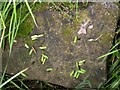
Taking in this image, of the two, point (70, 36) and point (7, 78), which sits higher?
point (70, 36)

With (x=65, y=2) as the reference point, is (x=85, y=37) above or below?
below

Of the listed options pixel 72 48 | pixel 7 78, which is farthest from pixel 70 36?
pixel 7 78

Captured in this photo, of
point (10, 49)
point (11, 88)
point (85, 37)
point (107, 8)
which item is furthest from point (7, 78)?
point (107, 8)

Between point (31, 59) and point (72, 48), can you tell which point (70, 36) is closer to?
point (72, 48)

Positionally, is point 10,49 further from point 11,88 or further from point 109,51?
point 109,51

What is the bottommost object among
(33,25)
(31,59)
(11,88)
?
(11,88)

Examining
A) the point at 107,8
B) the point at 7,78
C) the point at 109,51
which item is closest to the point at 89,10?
the point at 107,8
